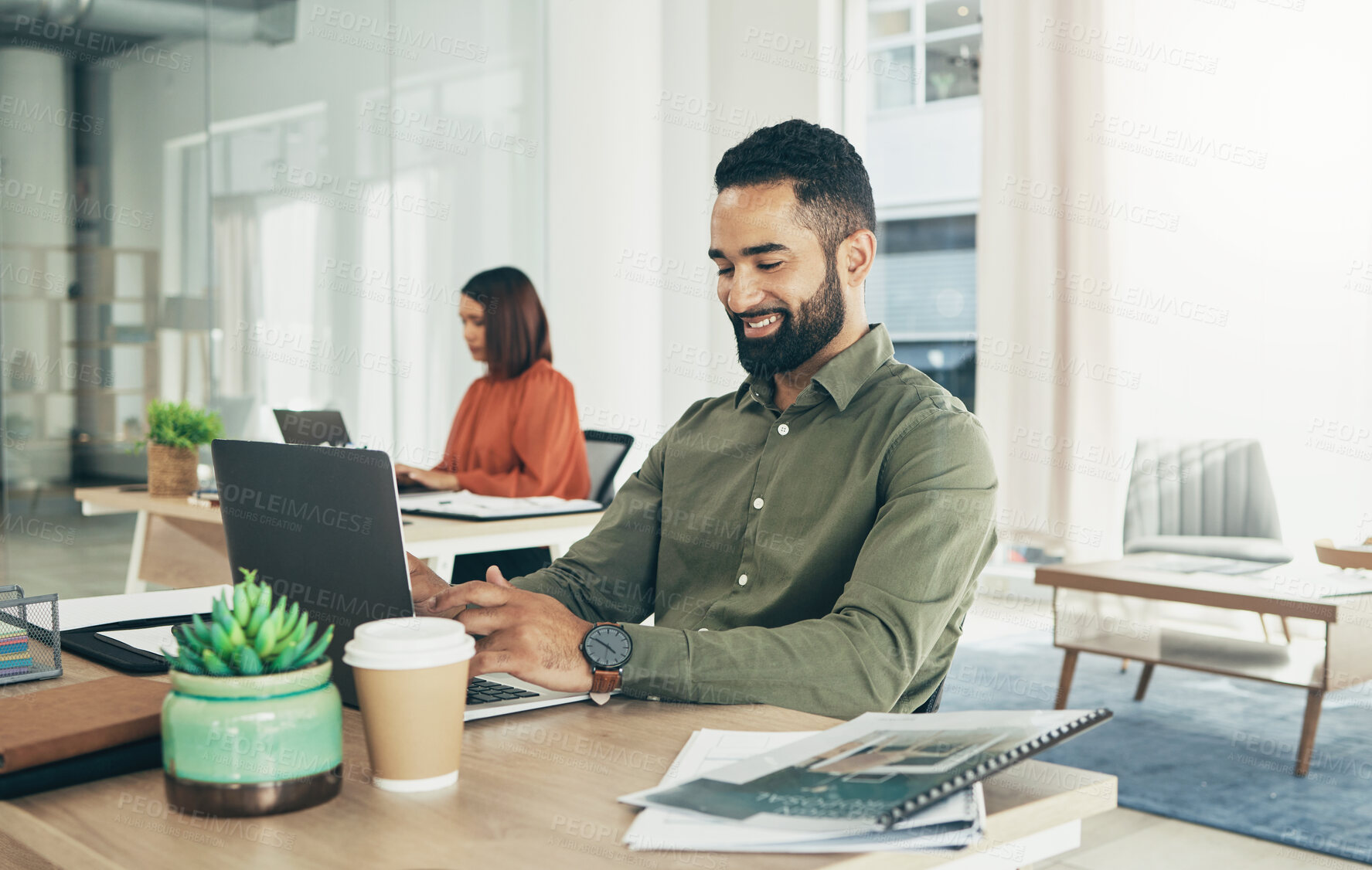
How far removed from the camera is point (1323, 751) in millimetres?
3352

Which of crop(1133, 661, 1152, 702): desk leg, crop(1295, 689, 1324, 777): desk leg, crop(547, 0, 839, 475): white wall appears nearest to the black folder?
crop(1295, 689, 1324, 777): desk leg

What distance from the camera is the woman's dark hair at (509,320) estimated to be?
3537 millimetres

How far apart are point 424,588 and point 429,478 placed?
218cm

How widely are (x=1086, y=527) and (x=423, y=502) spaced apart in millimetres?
3206

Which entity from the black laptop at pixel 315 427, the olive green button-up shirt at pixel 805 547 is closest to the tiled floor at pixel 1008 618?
the olive green button-up shirt at pixel 805 547

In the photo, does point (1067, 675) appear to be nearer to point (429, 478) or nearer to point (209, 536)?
point (429, 478)

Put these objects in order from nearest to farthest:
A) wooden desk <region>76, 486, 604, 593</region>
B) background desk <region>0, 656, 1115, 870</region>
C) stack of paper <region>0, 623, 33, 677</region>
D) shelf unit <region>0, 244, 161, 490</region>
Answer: background desk <region>0, 656, 1115, 870</region>
stack of paper <region>0, 623, 33, 677</region>
wooden desk <region>76, 486, 604, 593</region>
shelf unit <region>0, 244, 161, 490</region>

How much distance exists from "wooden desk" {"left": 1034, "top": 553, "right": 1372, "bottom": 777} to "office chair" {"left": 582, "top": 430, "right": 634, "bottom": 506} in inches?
53.8

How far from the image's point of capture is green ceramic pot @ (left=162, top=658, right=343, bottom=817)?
31.3 inches

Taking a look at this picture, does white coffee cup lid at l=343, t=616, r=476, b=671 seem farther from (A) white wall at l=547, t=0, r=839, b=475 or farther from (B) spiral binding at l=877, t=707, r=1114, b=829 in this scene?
(A) white wall at l=547, t=0, r=839, b=475

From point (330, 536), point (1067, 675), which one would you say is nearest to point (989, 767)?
point (330, 536)

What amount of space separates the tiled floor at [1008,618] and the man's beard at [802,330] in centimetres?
153

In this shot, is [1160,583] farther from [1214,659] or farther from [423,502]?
[423,502]

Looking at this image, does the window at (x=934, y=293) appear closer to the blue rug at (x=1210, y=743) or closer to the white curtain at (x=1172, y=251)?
the white curtain at (x=1172, y=251)
